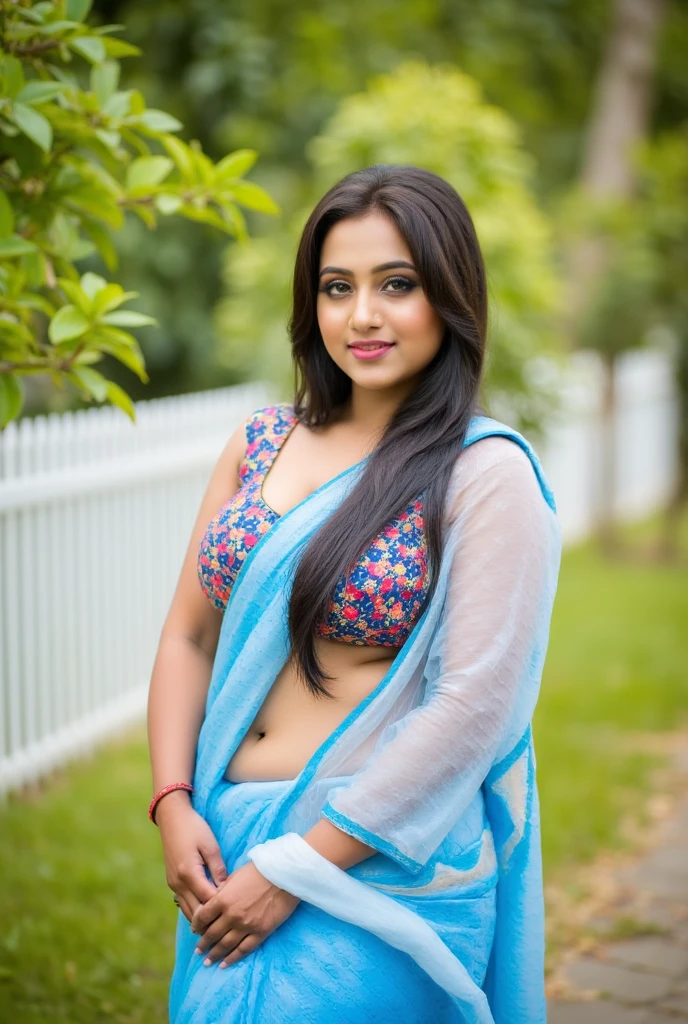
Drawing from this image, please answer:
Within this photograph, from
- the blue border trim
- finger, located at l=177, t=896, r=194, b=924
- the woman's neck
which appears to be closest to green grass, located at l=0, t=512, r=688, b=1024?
finger, located at l=177, t=896, r=194, b=924

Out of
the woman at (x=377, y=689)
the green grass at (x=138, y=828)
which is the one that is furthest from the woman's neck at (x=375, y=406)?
the green grass at (x=138, y=828)

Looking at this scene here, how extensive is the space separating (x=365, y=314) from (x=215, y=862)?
103cm

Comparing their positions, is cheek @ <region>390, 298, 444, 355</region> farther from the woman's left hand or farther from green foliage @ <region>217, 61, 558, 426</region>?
green foliage @ <region>217, 61, 558, 426</region>

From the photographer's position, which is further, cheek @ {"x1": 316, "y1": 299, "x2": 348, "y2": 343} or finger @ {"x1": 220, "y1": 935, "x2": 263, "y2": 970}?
cheek @ {"x1": 316, "y1": 299, "x2": 348, "y2": 343}

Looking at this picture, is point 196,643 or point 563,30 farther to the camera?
point 563,30

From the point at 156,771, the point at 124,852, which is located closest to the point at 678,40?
the point at 124,852

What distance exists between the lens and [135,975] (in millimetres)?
3160

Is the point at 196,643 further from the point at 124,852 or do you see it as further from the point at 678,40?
the point at 678,40

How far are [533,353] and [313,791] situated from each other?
4.11m

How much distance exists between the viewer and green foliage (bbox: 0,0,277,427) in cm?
225

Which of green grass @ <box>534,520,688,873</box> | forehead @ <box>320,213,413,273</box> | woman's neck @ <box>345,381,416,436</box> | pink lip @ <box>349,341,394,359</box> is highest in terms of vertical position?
forehead @ <box>320,213,413,273</box>

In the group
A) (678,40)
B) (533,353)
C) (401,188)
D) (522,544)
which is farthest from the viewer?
(678,40)

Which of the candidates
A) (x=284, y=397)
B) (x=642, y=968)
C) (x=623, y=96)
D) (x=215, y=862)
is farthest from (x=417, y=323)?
(x=623, y=96)

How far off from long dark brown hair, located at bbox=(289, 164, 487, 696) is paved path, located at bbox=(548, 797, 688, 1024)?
1.77 meters
